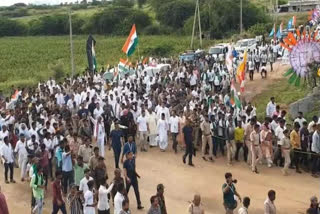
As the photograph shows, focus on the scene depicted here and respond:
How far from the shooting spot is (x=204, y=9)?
171 feet

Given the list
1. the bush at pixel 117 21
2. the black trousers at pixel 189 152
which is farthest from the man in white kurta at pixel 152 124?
the bush at pixel 117 21

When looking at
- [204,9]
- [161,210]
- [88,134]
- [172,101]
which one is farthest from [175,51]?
A: [161,210]

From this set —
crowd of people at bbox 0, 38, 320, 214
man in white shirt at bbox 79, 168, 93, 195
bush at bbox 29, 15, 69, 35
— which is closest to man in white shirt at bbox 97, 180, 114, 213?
crowd of people at bbox 0, 38, 320, 214

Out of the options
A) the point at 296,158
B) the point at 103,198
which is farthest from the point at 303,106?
the point at 103,198

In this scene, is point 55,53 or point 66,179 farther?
point 55,53

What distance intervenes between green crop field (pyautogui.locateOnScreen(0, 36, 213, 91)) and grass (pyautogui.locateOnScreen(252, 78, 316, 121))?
50.3 ft

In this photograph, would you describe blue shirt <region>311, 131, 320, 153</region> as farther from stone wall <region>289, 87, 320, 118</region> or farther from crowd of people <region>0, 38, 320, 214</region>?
stone wall <region>289, 87, 320, 118</region>

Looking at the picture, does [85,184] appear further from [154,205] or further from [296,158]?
[296,158]

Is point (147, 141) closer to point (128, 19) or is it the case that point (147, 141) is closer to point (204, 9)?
point (204, 9)

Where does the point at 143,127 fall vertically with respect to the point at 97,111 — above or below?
below

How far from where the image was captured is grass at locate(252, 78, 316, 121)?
1923 centimetres

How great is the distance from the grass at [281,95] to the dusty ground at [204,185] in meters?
4.51

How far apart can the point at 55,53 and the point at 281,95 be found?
37.5 metres

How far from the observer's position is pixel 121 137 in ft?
45.4
